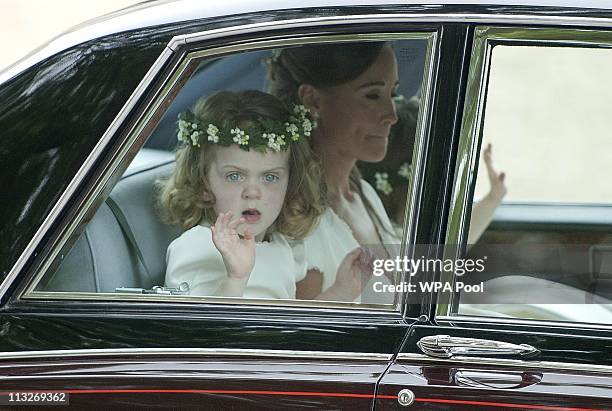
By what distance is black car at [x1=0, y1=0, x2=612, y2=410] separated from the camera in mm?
2105

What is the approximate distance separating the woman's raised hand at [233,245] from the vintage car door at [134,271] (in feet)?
0.34

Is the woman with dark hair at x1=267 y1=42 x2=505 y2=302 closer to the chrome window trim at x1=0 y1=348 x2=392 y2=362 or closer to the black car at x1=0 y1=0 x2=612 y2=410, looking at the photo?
the black car at x1=0 y1=0 x2=612 y2=410

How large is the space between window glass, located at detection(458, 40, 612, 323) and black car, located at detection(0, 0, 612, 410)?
0.02 meters

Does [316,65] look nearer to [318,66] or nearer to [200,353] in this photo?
[318,66]

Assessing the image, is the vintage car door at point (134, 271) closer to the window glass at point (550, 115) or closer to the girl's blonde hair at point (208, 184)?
the girl's blonde hair at point (208, 184)

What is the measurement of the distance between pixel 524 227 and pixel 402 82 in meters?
1.49

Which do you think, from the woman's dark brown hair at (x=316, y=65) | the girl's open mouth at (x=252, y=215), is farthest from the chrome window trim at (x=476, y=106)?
the girl's open mouth at (x=252, y=215)

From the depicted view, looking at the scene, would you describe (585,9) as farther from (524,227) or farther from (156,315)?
(524,227)

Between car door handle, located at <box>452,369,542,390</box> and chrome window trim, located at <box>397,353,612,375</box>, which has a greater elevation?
chrome window trim, located at <box>397,353,612,375</box>

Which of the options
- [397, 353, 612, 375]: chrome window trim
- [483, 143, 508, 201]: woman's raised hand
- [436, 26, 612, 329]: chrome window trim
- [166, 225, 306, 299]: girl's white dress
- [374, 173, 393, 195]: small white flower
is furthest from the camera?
[483, 143, 508, 201]: woman's raised hand

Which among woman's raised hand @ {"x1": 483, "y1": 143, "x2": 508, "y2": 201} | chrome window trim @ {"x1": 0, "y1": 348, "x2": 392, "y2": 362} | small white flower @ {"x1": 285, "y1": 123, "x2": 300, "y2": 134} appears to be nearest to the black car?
chrome window trim @ {"x1": 0, "y1": 348, "x2": 392, "y2": 362}

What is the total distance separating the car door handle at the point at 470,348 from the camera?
6.91ft

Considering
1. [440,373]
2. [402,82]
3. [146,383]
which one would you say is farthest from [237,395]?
[402,82]

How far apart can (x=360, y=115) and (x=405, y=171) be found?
0.24m
